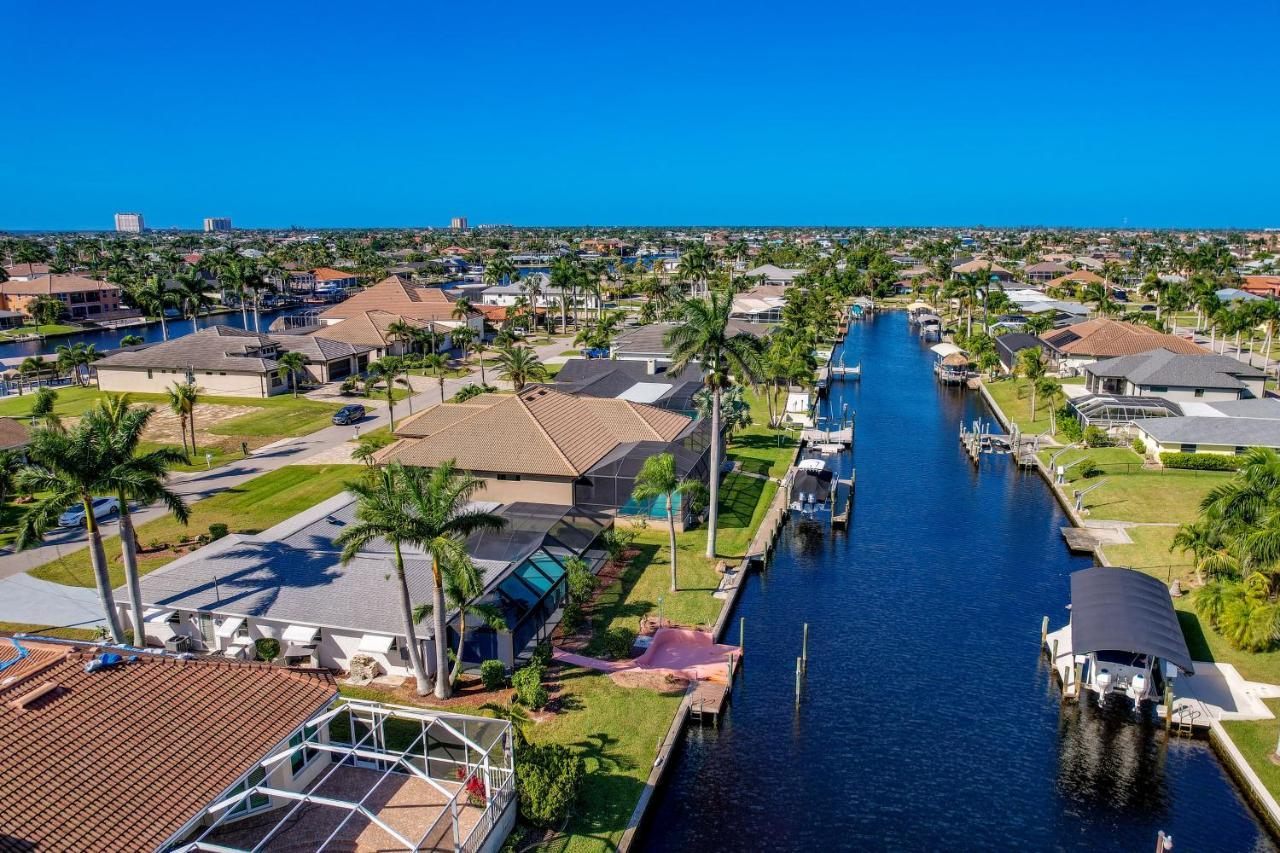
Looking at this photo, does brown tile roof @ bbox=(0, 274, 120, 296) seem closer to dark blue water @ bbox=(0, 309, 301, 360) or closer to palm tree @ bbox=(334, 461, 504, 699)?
dark blue water @ bbox=(0, 309, 301, 360)

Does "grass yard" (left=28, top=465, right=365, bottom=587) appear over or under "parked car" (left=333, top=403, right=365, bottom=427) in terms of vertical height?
under

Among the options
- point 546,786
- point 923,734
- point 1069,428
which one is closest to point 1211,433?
point 1069,428

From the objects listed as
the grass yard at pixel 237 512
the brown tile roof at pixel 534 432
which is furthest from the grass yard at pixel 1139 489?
the grass yard at pixel 237 512

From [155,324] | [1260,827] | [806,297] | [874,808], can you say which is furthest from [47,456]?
[155,324]

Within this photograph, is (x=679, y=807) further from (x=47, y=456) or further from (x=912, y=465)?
(x=912, y=465)

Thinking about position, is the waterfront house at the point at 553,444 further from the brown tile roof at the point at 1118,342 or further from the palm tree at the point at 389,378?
the brown tile roof at the point at 1118,342

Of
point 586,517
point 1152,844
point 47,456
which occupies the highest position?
point 47,456

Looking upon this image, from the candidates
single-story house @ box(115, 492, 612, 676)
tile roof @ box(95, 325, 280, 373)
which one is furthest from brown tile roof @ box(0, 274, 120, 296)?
single-story house @ box(115, 492, 612, 676)
